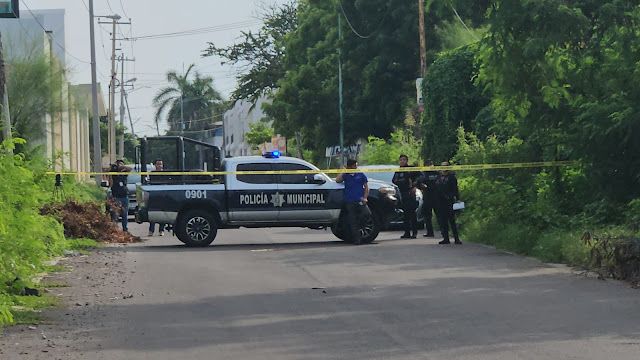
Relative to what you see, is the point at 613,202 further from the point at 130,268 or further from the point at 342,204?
the point at 130,268

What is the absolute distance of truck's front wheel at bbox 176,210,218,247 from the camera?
22312 millimetres

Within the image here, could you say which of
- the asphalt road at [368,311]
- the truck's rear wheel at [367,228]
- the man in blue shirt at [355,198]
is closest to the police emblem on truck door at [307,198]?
the truck's rear wheel at [367,228]

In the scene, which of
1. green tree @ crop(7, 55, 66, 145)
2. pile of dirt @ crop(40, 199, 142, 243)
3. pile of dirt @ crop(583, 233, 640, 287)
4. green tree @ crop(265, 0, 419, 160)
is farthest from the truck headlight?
green tree @ crop(265, 0, 419, 160)

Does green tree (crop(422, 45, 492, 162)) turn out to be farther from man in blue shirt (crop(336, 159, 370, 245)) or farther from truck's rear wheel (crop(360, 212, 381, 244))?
man in blue shirt (crop(336, 159, 370, 245))

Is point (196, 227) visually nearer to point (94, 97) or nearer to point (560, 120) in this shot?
point (560, 120)

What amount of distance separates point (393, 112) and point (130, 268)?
33600 millimetres

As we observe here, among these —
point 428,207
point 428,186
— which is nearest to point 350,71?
point 428,207

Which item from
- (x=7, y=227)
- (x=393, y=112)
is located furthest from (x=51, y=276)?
(x=393, y=112)

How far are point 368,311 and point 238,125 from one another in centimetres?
11939

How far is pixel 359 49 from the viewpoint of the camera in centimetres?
5138

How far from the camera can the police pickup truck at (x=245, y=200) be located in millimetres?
22250

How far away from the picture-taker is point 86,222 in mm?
24172

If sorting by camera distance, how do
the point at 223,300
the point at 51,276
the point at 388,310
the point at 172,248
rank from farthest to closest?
1. the point at 172,248
2. the point at 51,276
3. the point at 223,300
4. the point at 388,310

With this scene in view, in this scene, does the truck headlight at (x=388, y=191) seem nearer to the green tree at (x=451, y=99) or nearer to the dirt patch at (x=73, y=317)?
the dirt patch at (x=73, y=317)
